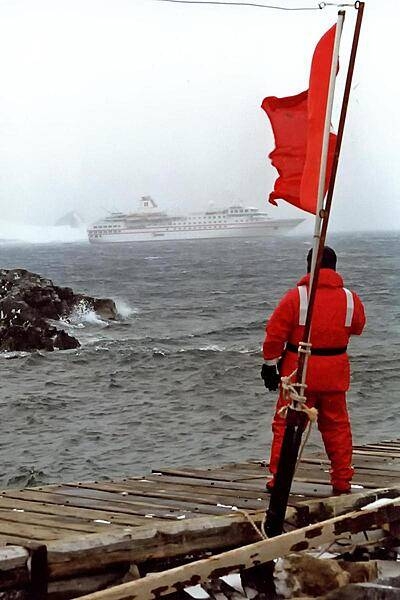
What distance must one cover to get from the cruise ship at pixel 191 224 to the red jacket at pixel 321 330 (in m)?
117

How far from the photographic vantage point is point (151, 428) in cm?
1684

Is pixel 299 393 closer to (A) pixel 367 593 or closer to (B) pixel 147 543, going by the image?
(B) pixel 147 543

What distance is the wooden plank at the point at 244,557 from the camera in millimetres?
4188

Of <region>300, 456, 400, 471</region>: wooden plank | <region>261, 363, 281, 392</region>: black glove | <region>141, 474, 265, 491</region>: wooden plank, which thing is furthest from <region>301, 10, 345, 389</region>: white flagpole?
<region>300, 456, 400, 471</region>: wooden plank

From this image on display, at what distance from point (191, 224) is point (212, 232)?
9.94 ft

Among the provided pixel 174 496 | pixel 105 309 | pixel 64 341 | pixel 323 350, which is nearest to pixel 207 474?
pixel 174 496

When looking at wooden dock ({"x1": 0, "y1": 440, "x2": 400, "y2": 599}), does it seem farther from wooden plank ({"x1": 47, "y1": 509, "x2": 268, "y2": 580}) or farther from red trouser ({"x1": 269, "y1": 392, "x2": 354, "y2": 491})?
red trouser ({"x1": 269, "y1": 392, "x2": 354, "y2": 491})

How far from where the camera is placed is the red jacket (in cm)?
564

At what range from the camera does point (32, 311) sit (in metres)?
31.6

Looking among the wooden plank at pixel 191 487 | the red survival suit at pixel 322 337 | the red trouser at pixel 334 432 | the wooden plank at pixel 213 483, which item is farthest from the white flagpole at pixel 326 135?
the wooden plank at pixel 213 483

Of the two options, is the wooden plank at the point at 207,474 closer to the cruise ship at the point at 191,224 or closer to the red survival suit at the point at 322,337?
the red survival suit at the point at 322,337


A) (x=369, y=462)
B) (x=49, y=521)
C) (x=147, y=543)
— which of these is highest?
(x=147, y=543)

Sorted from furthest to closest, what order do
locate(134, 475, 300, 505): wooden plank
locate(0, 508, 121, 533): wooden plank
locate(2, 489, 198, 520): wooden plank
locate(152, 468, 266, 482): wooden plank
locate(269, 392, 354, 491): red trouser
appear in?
1. locate(152, 468, 266, 482): wooden plank
2. locate(134, 475, 300, 505): wooden plank
3. locate(269, 392, 354, 491): red trouser
4. locate(2, 489, 198, 520): wooden plank
5. locate(0, 508, 121, 533): wooden plank

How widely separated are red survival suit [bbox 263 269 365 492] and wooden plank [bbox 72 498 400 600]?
78 centimetres
